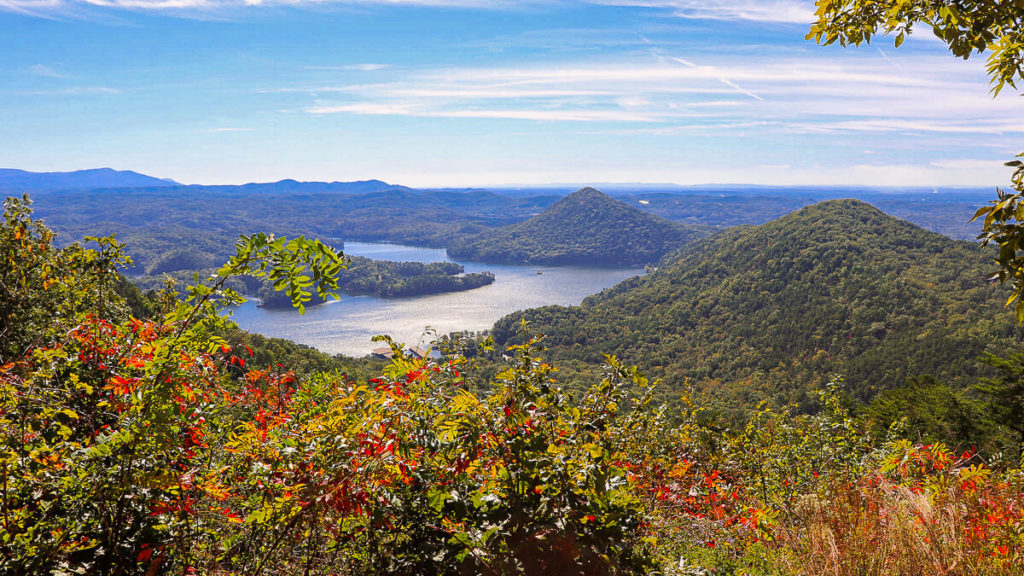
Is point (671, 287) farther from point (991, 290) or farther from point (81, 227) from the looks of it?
point (81, 227)

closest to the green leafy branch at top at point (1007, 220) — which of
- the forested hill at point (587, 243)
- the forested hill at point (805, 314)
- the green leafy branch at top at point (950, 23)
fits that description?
the green leafy branch at top at point (950, 23)

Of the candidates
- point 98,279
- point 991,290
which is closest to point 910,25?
point 98,279

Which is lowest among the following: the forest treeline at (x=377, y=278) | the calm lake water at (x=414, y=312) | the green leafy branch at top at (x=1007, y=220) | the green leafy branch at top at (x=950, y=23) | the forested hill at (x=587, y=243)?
the calm lake water at (x=414, y=312)

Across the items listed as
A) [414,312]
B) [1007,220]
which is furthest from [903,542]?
[414,312]

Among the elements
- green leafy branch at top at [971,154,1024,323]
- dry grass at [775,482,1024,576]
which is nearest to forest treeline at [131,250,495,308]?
dry grass at [775,482,1024,576]

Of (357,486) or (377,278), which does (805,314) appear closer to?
(357,486)

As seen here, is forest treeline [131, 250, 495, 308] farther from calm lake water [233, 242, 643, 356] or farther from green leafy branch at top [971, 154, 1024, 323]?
green leafy branch at top [971, 154, 1024, 323]

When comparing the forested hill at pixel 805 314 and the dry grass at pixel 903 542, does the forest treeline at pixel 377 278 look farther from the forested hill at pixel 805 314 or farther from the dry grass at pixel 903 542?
the dry grass at pixel 903 542
